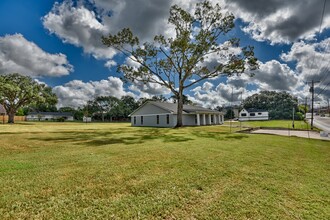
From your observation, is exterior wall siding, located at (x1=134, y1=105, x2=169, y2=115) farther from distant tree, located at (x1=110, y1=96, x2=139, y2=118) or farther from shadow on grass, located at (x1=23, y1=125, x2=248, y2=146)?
distant tree, located at (x1=110, y1=96, x2=139, y2=118)

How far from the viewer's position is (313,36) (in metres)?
14.4

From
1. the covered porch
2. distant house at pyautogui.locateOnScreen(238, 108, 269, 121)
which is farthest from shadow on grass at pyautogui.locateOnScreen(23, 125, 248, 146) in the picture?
distant house at pyautogui.locateOnScreen(238, 108, 269, 121)

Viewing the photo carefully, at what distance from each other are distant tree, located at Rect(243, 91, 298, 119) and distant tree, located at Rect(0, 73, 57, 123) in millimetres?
72004

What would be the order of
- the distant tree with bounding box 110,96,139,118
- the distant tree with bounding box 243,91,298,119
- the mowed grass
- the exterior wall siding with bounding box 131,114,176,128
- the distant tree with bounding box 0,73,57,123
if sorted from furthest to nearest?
the distant tree with bounding box 243,91,298,119
the distant tree with bounding box 110,96,139,118
the distant tree with bounding box 0,73,57,123
the exterior wall siding with bounding box 131,114,176,128
the mowed grass

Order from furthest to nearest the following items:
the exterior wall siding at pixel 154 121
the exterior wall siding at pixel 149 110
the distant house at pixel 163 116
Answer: the exterior wall siding at pixel 149 110, the distant house at pixel 163 116, the exterior wall siding at pixel 154 121

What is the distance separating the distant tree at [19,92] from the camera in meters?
30.0

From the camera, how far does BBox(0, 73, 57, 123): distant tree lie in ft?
98.4

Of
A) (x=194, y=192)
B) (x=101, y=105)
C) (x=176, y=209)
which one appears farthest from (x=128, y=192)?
(x=101, y=105)

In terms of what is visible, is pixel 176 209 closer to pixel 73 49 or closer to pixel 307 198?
pixel 307 198

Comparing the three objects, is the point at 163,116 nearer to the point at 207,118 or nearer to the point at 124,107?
the point at 207,118

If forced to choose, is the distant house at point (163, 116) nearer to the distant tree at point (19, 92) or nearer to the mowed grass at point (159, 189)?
the distant tree at point (19, 92)

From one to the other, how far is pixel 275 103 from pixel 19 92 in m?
83.6

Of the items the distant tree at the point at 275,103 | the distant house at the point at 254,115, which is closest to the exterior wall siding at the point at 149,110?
the distant house at the point at 254,115

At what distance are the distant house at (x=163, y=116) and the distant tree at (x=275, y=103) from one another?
46.3 meters
